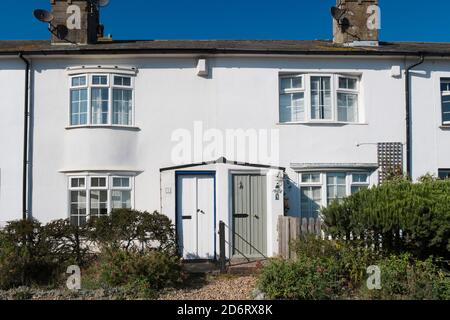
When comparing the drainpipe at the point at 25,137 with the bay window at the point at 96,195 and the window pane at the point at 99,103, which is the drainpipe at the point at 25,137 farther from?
the window pane at the point at 99,103

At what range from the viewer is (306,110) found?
1218cm

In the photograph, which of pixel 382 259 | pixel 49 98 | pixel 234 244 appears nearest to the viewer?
pixel 382 259

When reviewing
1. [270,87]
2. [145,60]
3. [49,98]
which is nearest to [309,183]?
[270,87]

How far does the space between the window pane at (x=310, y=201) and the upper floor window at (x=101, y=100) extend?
16.8 ft

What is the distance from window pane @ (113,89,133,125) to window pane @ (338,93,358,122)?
587 centimetres

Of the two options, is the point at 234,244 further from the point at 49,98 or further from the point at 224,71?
the point at 49,98

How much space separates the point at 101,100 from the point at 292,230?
6199mm

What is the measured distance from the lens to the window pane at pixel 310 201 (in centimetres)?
1205

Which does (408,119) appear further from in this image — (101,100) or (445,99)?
(101,100)

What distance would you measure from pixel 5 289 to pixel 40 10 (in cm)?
810

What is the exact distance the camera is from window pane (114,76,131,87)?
1196 centimetres

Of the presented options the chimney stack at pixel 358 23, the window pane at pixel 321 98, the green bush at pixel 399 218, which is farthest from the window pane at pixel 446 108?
the green bush at pixel 399 218

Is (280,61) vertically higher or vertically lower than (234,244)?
higher

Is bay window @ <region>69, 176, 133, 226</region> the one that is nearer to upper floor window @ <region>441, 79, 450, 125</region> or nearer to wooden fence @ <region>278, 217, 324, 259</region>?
wooden fence @ <region>278, 217, 324, 259</region>
